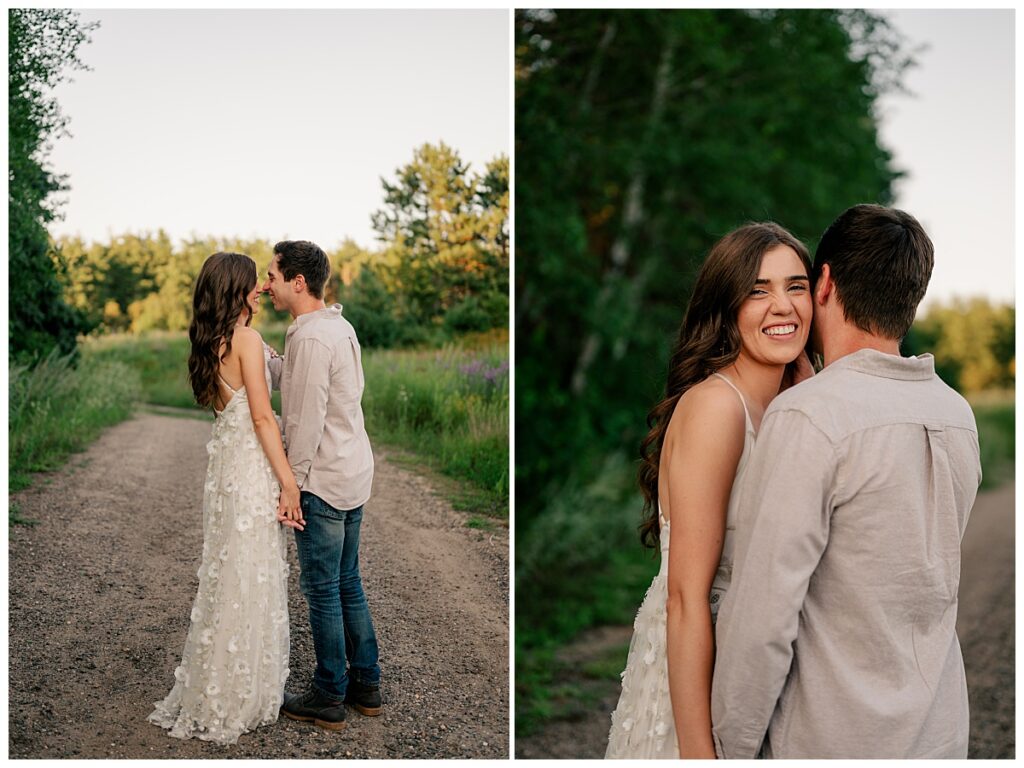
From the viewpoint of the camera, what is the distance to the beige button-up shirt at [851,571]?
1975mm

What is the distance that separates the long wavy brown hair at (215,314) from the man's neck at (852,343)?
192cm

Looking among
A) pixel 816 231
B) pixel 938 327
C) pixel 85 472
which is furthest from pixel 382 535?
pixel 938 327

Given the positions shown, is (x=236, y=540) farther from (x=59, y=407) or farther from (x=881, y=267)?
(x=881, y=267)

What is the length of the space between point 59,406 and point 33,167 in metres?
0.88

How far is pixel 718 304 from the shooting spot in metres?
2.30

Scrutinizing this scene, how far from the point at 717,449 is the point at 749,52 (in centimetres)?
601

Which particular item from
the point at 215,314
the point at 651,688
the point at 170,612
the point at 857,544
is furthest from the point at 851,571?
the point at 170,612

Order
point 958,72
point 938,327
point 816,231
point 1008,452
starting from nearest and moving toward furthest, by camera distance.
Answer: point 958,72, point 816,231, point 938,327, point 1008,452

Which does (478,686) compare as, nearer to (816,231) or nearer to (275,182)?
(275,182)

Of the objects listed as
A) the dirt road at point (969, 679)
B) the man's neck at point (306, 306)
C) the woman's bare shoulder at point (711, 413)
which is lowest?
the dirt road at point (969, 679)

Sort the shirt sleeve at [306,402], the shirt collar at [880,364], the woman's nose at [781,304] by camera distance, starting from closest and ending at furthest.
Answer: the shirt collar at [880,364], the woman's nose at [781,304], the shirt sleeve at [306,402]

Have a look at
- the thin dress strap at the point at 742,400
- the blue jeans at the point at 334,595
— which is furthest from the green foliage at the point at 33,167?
the thin dress strap at the point at 742,400

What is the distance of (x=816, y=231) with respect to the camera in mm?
8188

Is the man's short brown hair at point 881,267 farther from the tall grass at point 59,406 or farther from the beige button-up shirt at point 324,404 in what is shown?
the tall grass at point 59,406
